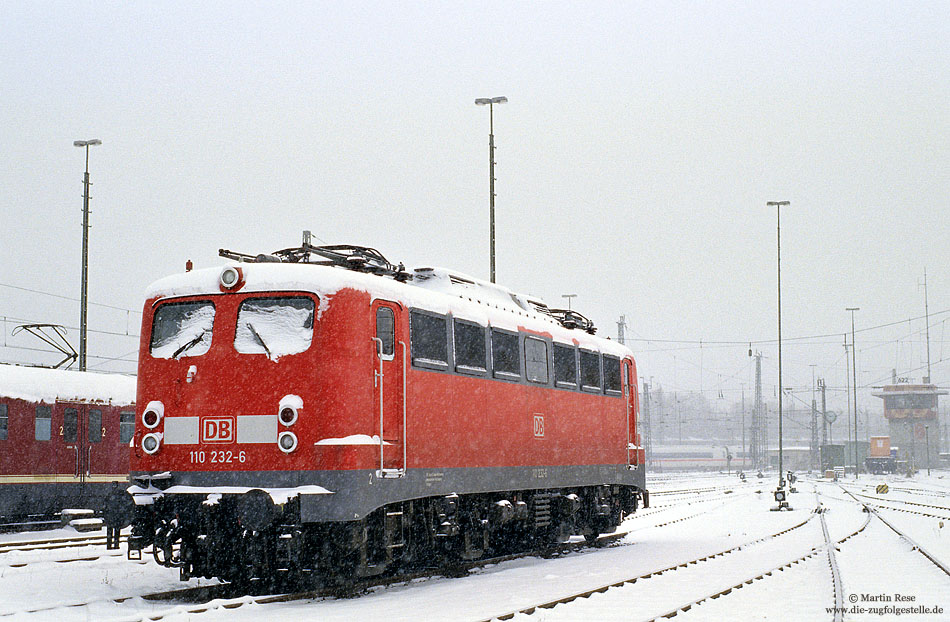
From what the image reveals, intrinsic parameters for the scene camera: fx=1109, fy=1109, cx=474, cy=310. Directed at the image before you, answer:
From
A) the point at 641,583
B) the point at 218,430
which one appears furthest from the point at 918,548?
→ the point at 218,430

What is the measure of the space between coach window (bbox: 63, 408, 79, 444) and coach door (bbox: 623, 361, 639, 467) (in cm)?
1229

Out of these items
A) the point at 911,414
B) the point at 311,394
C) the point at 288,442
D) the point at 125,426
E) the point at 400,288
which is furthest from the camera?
the point at 911,414

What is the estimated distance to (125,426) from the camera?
26.2 metres

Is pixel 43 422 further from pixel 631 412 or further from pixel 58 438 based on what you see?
pixel 631 412

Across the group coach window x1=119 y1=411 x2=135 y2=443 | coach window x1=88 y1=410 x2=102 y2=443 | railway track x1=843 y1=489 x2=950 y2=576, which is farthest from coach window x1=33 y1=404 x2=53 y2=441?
railway track x1=843 y1=489 x2=950 y2=576

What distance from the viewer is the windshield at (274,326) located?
1219 cm

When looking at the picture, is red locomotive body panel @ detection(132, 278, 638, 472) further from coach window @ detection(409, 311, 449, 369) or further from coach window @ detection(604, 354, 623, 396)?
coach window @ detection(604, 354, 623, 396)

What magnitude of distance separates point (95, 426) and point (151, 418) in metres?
13.7

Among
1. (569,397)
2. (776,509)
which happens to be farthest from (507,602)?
(776,509)

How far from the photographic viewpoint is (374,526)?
12656mm

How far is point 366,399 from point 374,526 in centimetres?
151

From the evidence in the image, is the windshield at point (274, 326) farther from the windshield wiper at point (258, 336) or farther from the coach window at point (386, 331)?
the coach window at point (386, 331)

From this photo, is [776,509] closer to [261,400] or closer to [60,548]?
[60,548]

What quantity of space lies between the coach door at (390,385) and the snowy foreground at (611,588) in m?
1.53
